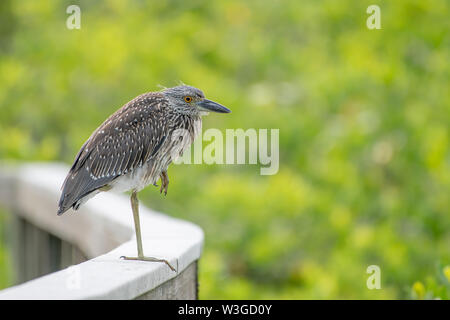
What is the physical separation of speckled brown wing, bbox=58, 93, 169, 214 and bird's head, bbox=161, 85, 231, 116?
2.9 inches

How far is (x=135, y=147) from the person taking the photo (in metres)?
4.80

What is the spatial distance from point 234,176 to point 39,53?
4.25 metres

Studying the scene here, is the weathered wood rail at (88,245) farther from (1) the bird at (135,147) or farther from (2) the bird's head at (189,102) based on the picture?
(2) the bird's head at (189,102)

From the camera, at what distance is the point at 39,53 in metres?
14.3

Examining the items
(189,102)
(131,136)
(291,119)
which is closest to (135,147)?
(131,136)

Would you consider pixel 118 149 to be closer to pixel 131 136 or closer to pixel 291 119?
pixel 131 136

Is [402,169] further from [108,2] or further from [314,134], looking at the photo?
[108,2]

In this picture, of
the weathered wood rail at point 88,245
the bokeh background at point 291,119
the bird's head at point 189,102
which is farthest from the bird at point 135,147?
the bokeh background at point 291,119

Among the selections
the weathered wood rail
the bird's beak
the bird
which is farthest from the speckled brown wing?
the weathered wood rail

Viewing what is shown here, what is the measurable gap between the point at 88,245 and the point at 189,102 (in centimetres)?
248

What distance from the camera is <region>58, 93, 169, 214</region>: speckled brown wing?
15.6 ft

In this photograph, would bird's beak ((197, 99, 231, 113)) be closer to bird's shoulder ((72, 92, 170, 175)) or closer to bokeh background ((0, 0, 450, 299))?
bird's shoulder ((72, 92, 170, 175))
